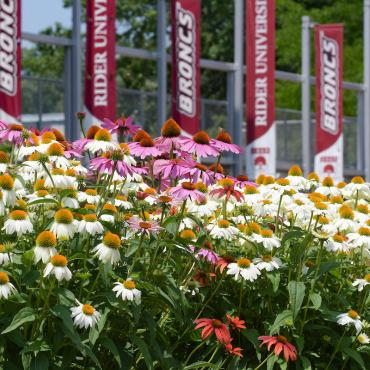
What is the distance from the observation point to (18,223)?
3820 millimetres

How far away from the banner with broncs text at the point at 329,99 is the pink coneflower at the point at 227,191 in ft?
54.4

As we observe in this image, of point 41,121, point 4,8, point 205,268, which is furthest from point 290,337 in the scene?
point 41,121

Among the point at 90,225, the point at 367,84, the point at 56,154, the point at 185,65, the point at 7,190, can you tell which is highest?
the point at 185,65

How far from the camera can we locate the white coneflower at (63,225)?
3762 millimetres

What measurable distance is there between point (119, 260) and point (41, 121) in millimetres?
13906

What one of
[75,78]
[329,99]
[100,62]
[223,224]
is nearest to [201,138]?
[223,224]

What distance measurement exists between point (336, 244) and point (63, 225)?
1427 mm

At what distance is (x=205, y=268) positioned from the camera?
14.6 feet

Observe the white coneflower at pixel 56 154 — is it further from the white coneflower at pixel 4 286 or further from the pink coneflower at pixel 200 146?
the white coneflower at pixel 4 286

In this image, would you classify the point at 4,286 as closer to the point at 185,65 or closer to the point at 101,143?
the point at 101,143

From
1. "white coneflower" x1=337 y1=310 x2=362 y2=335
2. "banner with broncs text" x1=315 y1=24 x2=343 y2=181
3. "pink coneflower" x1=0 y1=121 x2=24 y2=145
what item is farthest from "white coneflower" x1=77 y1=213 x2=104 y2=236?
"banner with broncs text" x1=315 y1=24 x2=343 y2=181

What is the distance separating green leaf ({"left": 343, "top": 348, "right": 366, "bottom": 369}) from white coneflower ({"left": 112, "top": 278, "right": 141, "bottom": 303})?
43.6 inches

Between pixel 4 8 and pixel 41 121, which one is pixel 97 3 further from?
pixel 41 121

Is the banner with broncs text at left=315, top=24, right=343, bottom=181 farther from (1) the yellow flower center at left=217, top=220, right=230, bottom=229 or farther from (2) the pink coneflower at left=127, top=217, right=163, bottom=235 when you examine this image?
(2) the pink coneflower at left=127, top=217, right=163, bottom=235
